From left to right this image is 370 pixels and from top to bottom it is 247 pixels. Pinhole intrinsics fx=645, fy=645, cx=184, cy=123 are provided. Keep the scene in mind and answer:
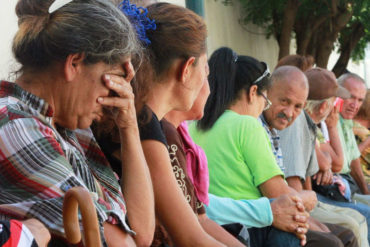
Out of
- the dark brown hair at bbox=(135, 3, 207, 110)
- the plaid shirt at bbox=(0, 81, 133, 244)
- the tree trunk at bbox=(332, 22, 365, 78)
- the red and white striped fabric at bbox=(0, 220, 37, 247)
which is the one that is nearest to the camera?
the red and white striped fabric at bbox=(0, 220, 37, 247)

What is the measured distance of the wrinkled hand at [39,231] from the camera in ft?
5.57

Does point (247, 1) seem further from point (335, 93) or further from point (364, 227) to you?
point (364, 227)

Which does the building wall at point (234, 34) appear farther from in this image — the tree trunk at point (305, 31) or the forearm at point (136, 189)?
the forearm at point (136, 189)

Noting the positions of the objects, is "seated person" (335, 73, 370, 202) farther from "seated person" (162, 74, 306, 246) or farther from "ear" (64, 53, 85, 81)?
"ear" (64, 53, 85, 81)

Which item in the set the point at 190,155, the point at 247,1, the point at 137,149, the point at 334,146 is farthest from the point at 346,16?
the point at 137,149

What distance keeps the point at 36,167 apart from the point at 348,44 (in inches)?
400

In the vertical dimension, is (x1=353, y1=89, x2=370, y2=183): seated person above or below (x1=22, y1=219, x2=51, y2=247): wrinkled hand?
below

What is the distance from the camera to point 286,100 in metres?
4.80

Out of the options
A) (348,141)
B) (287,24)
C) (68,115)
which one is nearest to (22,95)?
(68,115)

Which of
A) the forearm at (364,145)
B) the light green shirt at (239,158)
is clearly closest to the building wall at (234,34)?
the forearm at (364,145)

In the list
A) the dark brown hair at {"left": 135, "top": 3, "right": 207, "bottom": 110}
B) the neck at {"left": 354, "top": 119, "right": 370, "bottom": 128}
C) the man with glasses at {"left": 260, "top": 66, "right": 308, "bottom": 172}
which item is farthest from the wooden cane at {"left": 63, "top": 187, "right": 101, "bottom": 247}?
the neck at {"left": 354, "top": 119, "right": 370, "bottom": 128}

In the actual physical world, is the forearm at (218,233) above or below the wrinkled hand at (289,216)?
above

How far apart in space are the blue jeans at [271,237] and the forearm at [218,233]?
61 centimetres

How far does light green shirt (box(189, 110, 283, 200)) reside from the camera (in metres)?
3.85
